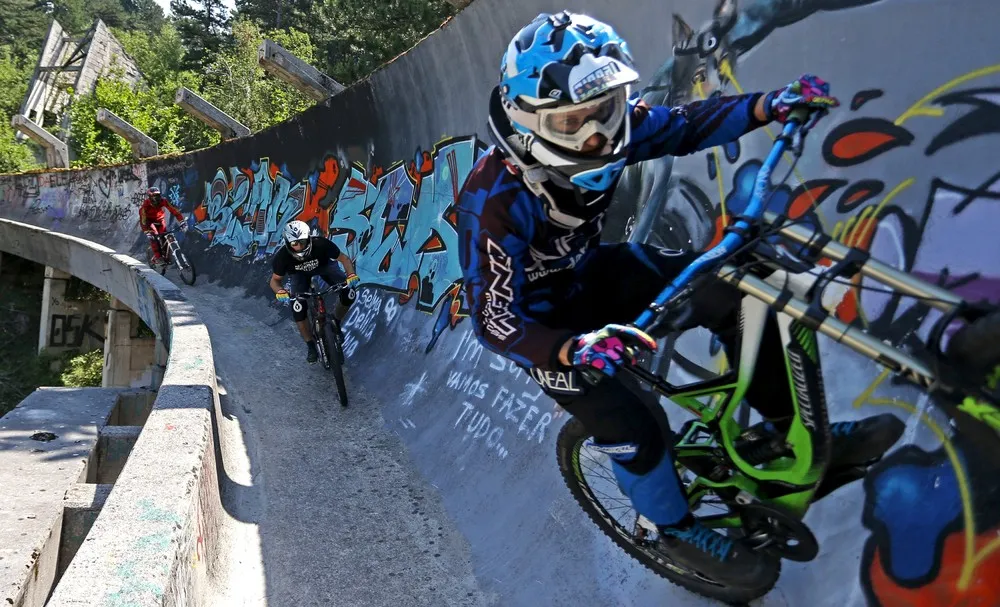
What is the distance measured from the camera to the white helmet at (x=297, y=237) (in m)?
8.59

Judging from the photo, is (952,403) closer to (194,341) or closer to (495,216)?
(495,216)

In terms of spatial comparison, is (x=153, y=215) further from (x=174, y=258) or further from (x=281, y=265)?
(x=281, y=265)

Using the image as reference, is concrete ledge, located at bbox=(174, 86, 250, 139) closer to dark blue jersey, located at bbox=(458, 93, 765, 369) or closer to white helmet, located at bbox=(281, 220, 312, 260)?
white helmet, located at bbox=(281, 220, 312, 260)

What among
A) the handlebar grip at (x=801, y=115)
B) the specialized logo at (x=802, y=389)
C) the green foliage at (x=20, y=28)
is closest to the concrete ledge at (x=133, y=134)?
the handlebar grip at (x=801, y=115)

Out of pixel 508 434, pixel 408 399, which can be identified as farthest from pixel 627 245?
pixel 408 399

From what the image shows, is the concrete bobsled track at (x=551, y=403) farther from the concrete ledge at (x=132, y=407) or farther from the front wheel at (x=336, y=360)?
the concrete ledge at (x=132, y=407)

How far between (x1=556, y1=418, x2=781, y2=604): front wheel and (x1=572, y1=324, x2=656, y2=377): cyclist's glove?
0.85 meters

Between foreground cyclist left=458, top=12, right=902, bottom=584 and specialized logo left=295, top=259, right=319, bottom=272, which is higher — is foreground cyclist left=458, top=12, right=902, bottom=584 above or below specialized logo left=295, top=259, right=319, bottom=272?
above

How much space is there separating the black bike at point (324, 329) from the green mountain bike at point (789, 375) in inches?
210

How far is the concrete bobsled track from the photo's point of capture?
113 inches

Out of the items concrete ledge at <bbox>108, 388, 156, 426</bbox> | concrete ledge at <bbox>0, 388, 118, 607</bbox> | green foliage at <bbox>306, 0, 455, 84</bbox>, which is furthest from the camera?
green foliage at <bbox>306, 0, 455, 84</bbox>

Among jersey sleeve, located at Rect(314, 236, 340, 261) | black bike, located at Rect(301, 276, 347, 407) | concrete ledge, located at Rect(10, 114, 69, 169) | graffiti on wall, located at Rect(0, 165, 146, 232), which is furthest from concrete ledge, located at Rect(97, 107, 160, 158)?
black bike, located at Rect(301, 276, 347, 407)

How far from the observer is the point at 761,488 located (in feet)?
9.29

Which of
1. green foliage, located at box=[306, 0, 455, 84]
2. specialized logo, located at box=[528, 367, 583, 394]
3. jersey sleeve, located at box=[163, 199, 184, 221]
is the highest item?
green foliage, located at box=[306, 0, 455, 84]
